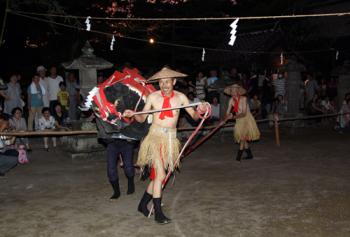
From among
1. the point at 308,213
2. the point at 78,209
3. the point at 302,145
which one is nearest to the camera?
the point at 308,213

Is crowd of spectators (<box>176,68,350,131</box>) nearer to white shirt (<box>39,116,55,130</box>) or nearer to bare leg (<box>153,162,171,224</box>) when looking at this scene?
white shirt (<box>39,116,55,130</box>)

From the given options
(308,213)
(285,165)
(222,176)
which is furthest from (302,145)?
(308,213)

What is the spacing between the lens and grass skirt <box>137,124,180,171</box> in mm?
5285

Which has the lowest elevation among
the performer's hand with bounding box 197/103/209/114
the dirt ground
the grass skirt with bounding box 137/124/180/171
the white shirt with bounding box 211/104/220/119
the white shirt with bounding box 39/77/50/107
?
the dirt ground

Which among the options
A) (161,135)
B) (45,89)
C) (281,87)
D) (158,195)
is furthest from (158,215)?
(281,87)

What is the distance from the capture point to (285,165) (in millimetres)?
8359

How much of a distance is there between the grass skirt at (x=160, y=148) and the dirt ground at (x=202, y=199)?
72 centimetres

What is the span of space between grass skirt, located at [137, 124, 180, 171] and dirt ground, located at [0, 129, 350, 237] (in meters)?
0.72

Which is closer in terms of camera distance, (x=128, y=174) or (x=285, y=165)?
(x=128, y=174)

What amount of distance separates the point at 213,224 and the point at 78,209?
1946 mm

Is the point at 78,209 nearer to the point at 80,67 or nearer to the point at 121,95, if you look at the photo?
the point at 121,95

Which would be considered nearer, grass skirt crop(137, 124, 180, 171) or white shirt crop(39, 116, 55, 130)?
grass skirt crop(137, 124, 180, 171)

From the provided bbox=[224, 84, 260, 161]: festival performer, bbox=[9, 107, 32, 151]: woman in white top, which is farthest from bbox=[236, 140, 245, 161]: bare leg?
bbox=[9, 107, 32, 151]: woman in white top

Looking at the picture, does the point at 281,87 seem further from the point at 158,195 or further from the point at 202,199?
the point at 158,195
